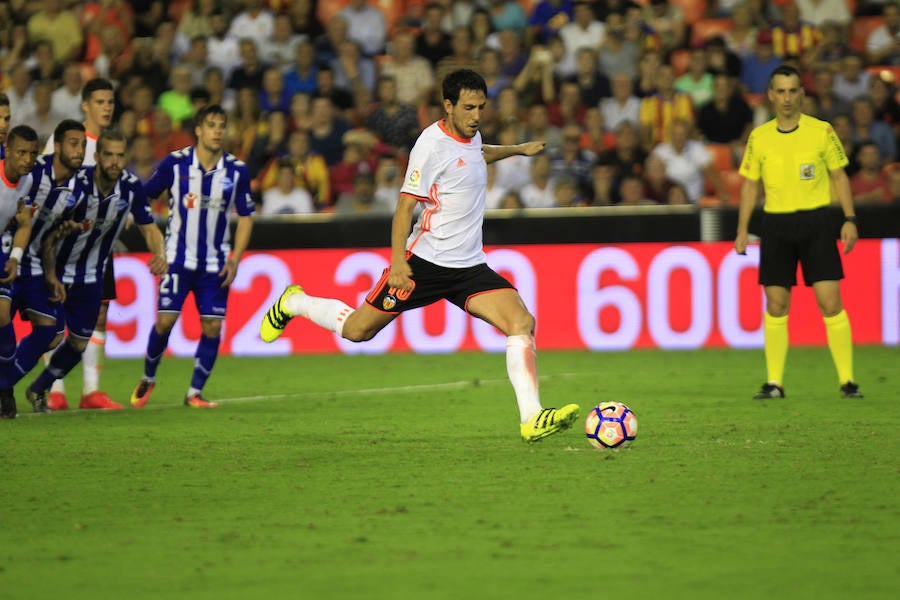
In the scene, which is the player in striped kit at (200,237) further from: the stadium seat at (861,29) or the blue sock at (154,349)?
the stadium seat at (861,29)

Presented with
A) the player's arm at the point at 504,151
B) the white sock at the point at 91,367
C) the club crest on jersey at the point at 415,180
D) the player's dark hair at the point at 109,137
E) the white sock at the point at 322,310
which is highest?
the player's dark hair at the point at 109,137

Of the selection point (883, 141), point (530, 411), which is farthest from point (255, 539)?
point (883, 141)

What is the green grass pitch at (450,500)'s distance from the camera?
456 cm

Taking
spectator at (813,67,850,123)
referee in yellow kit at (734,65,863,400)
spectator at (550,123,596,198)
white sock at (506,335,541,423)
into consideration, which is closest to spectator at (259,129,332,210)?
spectator at (550,123,596,198)

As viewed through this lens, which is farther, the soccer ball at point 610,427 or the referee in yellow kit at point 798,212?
the referee in yellow kit at point 798,212

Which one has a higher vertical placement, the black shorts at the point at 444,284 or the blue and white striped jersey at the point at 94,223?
the blue and white striped jersey at the point at 94,223

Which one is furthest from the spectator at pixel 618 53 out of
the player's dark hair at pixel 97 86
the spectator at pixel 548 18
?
the player's dark hair at pixel 97 86

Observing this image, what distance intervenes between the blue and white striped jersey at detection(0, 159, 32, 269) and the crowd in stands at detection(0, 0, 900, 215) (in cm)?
675

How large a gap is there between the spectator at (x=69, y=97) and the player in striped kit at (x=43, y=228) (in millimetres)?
8535

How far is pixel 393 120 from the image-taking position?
644 inches

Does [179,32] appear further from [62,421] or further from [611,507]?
[611,507]

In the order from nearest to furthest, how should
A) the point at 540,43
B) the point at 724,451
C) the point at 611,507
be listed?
the point at 611,507 < the point at 724,451 < the point at 540,43

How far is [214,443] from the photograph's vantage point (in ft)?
26.1

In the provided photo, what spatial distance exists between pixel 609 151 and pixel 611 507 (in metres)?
9.95
